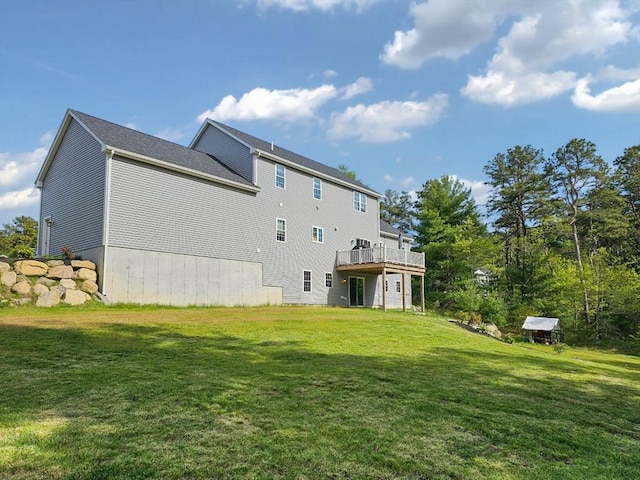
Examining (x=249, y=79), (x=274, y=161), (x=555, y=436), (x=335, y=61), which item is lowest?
(x=555, y=436)

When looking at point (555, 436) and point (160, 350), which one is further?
point (160, 350)

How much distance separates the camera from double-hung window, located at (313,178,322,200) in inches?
891

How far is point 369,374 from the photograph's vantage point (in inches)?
224

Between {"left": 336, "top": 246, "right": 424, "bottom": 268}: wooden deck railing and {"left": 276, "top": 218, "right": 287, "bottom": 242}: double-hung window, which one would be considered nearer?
{"left": 276, "top": 218, "right": 287, "bottom": 242}: double-hung window

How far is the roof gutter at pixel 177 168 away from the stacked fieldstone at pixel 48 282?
4.03 m

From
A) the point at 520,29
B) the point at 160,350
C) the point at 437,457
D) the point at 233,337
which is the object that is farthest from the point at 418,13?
the point at 437,457

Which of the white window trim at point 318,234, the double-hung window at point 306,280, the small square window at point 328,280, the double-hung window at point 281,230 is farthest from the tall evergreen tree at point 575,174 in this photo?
the double-hung window at point 281,230

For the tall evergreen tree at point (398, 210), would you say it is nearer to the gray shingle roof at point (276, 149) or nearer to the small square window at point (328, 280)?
the gray shingle roof at point (276, 149)

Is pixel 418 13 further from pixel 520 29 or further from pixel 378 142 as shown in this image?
pixel 378 142

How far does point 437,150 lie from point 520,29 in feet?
35.8

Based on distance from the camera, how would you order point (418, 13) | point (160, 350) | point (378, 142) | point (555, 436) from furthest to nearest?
point (378, 142) → point (418, 13) → point (160, 350) → point (555, 436)

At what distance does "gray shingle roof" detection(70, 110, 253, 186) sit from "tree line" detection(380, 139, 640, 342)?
1627 centimetres

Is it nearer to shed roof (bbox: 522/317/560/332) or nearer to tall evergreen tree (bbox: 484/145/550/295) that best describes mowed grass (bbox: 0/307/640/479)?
shed roof (bbox: 522/317/560/332)

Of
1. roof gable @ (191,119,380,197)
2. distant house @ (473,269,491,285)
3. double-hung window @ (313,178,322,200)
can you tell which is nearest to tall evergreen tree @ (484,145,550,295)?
distant house @ (473,269,491,285)
